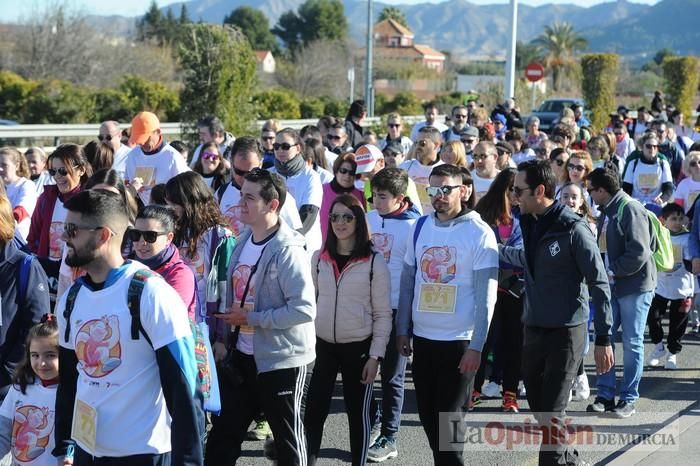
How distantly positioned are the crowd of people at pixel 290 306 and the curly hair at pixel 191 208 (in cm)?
1

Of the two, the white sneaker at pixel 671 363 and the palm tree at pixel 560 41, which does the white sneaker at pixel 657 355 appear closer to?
the white sneaker at pixel 671 363

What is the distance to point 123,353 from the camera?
377 centimetres

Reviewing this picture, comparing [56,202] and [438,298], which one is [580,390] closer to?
[438,298]

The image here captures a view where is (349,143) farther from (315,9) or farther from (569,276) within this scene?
(315,9)

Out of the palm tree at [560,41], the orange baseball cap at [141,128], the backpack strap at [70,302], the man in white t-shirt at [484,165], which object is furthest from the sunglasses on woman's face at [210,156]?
the palm tree at [560,41]

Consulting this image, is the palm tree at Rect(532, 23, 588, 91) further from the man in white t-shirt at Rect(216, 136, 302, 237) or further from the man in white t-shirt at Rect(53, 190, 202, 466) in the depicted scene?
the man in white t-shirt at Rect(53, 190, 202, 466)

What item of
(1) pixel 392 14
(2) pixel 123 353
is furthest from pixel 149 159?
(1) pixel 392 14

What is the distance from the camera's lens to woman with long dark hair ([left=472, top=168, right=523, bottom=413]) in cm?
772

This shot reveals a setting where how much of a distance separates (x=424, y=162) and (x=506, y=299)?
2406 mm

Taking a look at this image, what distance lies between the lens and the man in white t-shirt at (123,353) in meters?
3.72

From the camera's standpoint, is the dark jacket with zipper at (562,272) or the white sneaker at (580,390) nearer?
the dark jacket with zipper at (562,272)

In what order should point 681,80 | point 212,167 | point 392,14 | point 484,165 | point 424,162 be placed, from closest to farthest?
point 484,165 → point 212,167 → point 424,162 → point 681,80 → point 392,14

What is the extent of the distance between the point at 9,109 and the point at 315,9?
204 ft

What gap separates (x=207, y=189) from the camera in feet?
19.4
